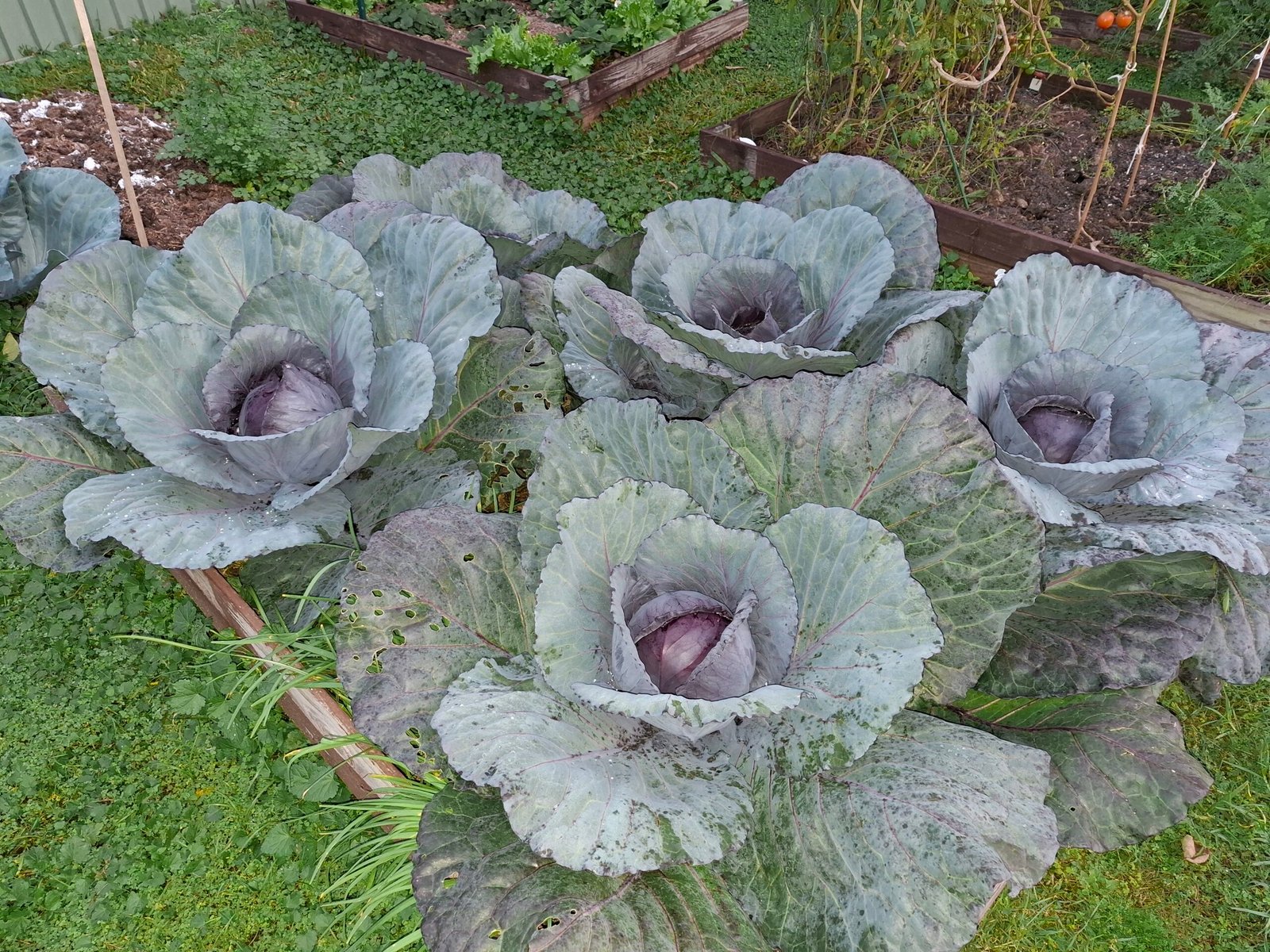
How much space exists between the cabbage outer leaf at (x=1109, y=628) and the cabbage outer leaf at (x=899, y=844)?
19cm

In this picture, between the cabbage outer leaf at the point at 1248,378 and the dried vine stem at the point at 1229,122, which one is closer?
the cabbage outer leaf at the point at 1248,378

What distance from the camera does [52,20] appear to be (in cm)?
545

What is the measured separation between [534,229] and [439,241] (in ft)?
1.64

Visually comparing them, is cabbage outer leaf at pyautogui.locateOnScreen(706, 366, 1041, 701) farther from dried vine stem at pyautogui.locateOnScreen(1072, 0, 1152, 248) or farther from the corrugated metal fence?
the corrugated metal fence

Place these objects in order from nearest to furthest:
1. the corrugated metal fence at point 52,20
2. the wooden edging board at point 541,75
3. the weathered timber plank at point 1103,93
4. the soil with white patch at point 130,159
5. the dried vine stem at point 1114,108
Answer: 1. the dried vine stem at point 1114,108
2. the soil with white patch at point 130,159
3. the weathered timber plank at point 1103,93
4. the wooden edging board at point 541,75
5. the corrugated metal fence at point 52,20

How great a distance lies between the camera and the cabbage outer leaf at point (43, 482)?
5.27 feet

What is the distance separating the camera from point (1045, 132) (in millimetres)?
4734

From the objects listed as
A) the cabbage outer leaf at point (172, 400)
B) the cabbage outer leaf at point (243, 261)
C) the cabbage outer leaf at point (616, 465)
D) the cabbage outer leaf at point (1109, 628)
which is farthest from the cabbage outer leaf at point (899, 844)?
the cabbage outer leaf at point (243, 261)


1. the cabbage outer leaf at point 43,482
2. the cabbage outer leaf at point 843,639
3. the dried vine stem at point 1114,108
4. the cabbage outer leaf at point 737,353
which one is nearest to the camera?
the cabbage outer leaf at point 843,639

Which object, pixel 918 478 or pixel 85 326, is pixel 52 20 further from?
pixel 918 478

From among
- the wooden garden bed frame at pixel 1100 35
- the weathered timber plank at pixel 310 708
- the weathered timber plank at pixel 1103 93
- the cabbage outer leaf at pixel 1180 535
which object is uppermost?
the cabbage outer leaf at pixel 1180 535

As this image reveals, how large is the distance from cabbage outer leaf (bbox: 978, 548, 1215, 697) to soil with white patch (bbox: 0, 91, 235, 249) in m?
3.71

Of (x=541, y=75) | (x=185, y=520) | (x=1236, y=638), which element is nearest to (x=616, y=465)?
(x=185, y=520)

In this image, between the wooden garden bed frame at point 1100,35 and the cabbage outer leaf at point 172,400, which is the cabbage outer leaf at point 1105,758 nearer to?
the cabbage outer leaf at point 172,400
